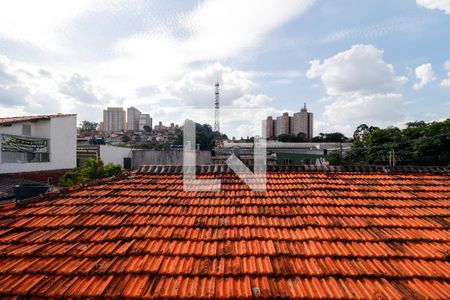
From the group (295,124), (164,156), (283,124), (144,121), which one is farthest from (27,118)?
(144,121)

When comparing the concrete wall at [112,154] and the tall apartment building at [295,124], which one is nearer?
the concrete wall at [112,154]

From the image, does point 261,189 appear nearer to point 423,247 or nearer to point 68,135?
point 423,247

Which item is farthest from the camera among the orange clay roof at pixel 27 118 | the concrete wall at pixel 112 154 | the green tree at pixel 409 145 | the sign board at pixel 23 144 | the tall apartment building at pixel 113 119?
the tall apartment building at pixel 113 119

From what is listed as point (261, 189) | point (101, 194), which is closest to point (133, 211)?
point (101, 194)

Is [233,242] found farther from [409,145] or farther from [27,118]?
[409,145]

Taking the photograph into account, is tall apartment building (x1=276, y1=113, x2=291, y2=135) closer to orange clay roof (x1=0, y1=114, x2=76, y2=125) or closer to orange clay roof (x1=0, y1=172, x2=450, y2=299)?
orange clay roof (x1=0, y1=114, x2=76, y2=125)

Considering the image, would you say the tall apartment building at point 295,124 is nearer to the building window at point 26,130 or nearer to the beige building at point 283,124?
the beige building at point 283,124

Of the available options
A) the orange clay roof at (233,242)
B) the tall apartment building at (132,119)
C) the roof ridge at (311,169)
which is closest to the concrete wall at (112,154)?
the roof ridge at (311,169)

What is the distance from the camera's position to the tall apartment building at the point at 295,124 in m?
66.9

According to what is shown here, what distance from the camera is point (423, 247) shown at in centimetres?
337

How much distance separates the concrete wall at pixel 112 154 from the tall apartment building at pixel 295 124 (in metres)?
43.6

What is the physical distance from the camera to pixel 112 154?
1121 inches

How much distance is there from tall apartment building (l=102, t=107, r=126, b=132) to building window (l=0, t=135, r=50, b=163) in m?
75.4

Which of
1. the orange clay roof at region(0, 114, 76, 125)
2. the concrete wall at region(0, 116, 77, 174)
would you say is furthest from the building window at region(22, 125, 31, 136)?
the orange clay roof at region(0, 114, 76, 125)
